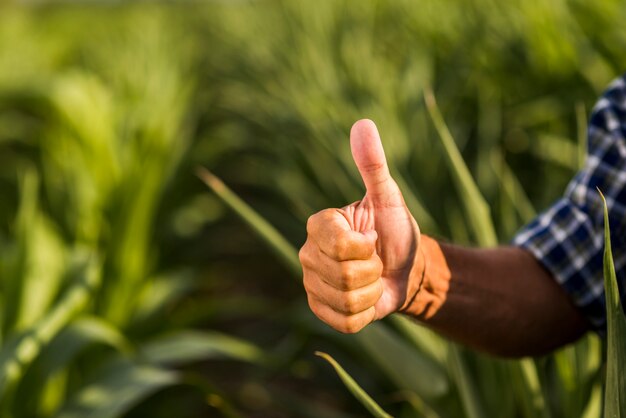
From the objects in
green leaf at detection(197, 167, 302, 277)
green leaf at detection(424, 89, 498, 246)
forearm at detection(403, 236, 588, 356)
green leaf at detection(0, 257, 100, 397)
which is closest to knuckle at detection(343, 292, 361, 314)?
forearm at detection(403, 236, 588, 356)

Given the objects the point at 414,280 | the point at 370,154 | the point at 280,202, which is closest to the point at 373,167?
the point at 370,154

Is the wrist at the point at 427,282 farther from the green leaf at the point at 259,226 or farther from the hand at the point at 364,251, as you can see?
the green leaf at the point at 259,226

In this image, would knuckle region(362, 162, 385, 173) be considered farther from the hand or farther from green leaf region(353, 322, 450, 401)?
green leaf region(353, 322, 450, 401)

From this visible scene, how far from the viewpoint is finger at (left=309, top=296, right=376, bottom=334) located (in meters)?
0.54

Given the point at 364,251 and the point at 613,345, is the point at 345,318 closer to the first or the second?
the point at 364,251

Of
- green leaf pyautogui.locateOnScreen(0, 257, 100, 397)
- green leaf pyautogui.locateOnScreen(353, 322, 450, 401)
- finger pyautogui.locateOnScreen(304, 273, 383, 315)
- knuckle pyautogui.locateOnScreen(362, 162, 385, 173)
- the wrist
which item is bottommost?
green leaf pyautogui.locateOnScreen(0, 257, 100, 397)

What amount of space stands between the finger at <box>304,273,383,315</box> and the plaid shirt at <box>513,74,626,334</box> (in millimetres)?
278

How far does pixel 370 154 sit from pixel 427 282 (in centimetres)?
16

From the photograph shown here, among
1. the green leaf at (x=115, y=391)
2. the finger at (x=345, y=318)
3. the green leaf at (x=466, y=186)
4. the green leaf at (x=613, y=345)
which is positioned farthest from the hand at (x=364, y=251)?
the green leaf at (x=115, y=391)

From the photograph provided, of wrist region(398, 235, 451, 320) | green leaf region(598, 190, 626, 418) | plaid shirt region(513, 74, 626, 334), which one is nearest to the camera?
green leaf region(598, 190, 626, 418)

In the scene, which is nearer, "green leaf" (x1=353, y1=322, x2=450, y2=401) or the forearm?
the forearm

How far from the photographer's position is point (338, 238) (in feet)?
1.69

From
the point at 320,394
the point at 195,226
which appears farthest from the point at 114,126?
the point at 320,394

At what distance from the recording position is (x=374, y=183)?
567 millimetres
